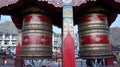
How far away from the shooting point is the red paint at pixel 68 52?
17.3 ft

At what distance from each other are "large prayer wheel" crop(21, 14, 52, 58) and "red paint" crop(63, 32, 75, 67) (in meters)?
0.83

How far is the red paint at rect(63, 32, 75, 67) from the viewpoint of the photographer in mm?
5266

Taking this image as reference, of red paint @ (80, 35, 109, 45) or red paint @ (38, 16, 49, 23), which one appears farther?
red paint @ (38, 16, 49, 23)

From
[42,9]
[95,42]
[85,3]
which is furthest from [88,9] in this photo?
[42,9]

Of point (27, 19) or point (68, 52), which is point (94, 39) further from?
point (27, 19)

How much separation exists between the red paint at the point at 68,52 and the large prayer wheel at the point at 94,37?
768mm

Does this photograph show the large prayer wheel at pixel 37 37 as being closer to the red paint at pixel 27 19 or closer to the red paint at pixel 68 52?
the red paint at pixel 27 19

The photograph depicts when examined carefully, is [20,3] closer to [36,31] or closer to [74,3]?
[36,31]

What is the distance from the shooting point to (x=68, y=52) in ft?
17.5

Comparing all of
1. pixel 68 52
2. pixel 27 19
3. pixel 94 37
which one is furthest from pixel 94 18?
pixel 27 19

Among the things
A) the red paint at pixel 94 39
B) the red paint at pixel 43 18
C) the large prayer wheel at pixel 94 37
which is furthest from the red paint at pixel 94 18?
the red paint at pixel 43 18

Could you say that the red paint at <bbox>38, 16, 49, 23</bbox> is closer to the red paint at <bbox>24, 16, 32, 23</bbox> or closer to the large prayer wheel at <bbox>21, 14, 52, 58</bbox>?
the large prayer wheel at <bbox>21, 14, 52, 58</bbox>

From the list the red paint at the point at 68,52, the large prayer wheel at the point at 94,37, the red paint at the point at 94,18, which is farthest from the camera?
the red paint at the point at 94,18

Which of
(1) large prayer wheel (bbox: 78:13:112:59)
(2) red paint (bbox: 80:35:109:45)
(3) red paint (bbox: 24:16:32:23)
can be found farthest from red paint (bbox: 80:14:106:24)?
(3) red paint (bbox: 24:16:32:23)
